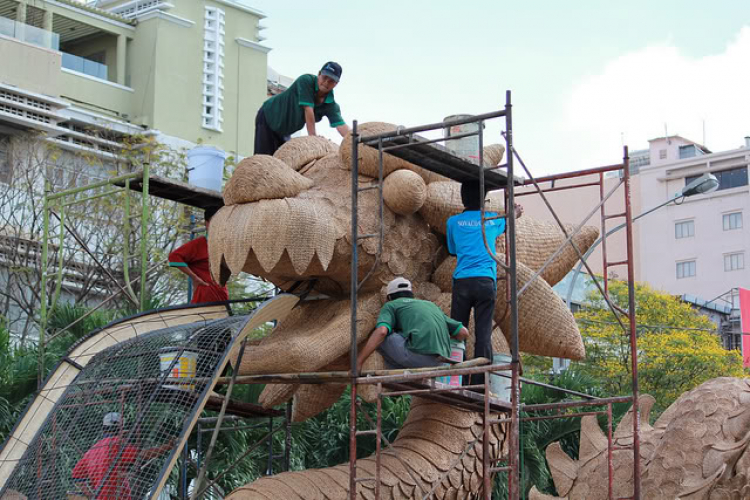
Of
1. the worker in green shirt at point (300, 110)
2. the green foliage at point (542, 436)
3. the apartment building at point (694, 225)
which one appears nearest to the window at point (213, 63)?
the green foliage at point (542, 436)

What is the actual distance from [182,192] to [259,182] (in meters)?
2.48

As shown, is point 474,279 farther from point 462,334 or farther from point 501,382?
point 501,382

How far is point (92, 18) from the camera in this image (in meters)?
32.7

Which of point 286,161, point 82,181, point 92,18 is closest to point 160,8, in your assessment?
point 92,18

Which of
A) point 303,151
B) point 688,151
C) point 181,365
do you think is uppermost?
point 688,151

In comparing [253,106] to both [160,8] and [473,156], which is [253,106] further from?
[473,156]

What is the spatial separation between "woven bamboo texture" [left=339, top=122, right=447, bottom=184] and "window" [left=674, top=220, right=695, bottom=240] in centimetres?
4355

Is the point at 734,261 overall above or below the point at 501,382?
above

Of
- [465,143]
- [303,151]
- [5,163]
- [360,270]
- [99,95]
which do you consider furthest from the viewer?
[99,95]

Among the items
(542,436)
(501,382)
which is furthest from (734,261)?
(501,382)

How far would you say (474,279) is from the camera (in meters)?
7.45

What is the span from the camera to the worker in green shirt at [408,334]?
7.17 m

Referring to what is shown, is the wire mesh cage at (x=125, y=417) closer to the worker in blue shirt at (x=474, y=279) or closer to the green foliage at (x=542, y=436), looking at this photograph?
the worker in blue shirt at (x=474, y=279)

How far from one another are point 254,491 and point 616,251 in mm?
→ 43792
